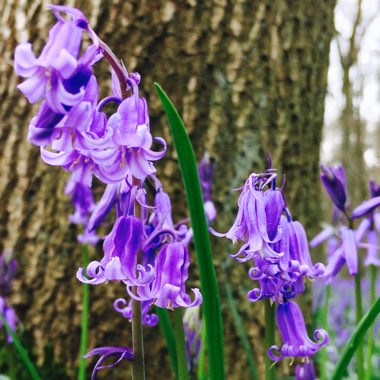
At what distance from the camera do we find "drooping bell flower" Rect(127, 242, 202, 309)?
0.92 m

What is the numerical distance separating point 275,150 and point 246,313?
769 millimetres

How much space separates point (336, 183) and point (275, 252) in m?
0.62

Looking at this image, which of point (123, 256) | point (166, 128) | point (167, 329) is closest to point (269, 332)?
point (123, 256)

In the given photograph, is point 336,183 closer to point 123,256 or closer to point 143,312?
point 143,312

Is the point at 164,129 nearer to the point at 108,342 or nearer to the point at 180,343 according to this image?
the point at 108,342

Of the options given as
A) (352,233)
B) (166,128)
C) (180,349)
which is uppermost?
(166,128)

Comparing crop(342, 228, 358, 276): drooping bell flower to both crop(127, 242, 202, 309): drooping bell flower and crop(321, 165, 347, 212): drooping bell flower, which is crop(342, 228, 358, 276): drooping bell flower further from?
crop(127, 242, 202, 309): drooping bell flower

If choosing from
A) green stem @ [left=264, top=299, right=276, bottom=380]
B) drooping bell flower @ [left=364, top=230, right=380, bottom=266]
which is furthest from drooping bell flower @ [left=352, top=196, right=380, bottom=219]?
green stem @ [left=264, top=299, right=276, bottom=380]

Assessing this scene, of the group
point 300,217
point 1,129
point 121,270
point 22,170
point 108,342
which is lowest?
point 108,342

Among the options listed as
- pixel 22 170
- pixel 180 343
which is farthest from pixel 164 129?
pixel 180 343

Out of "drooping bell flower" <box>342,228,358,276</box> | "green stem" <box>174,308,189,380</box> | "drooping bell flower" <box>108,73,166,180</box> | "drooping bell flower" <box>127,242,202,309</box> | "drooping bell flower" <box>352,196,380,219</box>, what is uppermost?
"drooping bell flower" <box>108,73,166,180</box>

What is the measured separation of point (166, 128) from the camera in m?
2.39

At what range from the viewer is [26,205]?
248 centimetres

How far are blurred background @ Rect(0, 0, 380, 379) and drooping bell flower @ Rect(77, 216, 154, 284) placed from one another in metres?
1.48
